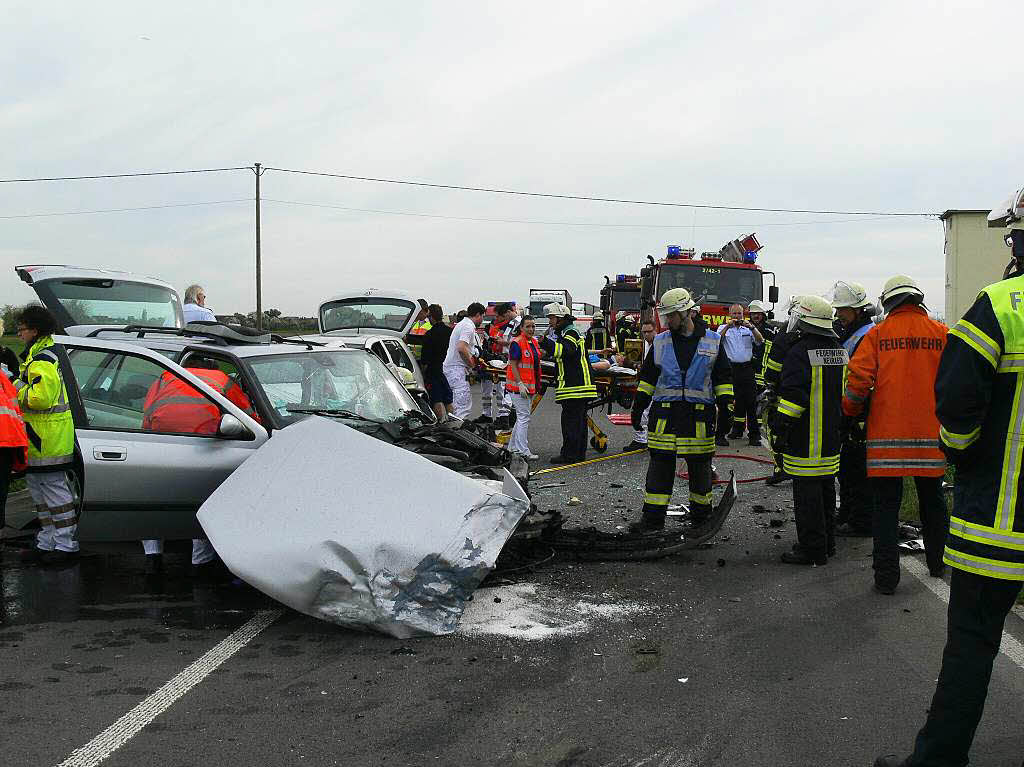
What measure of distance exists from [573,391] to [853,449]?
13.7 feet

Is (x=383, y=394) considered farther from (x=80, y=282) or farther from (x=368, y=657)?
(x=80, y=282)

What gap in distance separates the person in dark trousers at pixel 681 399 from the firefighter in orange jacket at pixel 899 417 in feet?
4.60

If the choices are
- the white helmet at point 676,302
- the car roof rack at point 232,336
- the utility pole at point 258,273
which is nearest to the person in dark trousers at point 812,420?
the white helmet at point 676,302

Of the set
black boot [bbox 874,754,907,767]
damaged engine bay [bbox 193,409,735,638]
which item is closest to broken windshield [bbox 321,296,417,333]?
damaged engine bay [bbox 193,409,735,638]

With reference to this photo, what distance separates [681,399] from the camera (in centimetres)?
760

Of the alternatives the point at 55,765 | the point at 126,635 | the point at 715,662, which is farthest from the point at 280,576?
the point at 715,662

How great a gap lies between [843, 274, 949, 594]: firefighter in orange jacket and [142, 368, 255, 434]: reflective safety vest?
13.4ft

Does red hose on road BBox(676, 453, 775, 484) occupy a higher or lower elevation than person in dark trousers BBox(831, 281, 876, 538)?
lower

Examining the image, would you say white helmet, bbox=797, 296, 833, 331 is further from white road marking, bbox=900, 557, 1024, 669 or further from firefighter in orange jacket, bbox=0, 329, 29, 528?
firefighter in orange jacket, bbox=0, 329, 29, 528

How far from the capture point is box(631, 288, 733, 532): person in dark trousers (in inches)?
299

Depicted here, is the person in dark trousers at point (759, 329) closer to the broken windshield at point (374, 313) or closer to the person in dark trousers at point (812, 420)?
the broken windshield at point (374, 313)

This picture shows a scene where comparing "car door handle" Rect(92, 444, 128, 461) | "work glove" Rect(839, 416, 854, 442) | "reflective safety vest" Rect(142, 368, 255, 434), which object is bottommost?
"car door handle" Rect(92, 444, 128, 461)

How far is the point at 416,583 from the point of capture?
200 inches

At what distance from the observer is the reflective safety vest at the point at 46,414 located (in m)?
6.46
